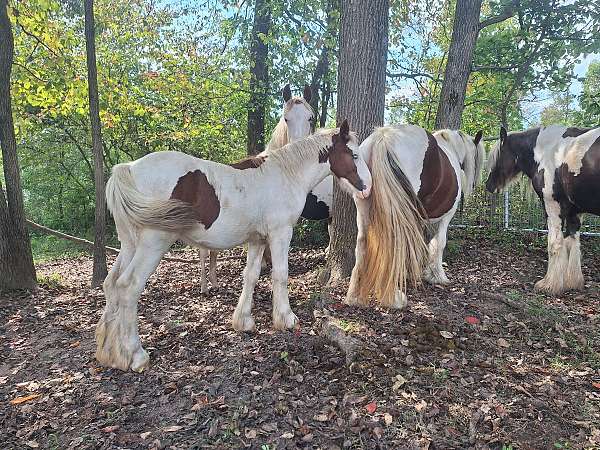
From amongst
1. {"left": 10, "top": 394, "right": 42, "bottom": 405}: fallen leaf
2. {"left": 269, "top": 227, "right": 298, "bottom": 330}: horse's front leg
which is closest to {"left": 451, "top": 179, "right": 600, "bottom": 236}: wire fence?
{"left": 269, "top": 227, "right": 298, "bottom": 330}: horse's front leg

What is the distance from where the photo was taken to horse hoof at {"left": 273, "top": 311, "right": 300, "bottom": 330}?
413 cm

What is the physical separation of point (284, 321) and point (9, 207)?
465 centimetres

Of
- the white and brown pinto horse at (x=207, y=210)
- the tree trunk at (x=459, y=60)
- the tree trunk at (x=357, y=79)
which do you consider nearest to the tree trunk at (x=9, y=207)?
the white and brown pinto horse at (x=207, y=210)

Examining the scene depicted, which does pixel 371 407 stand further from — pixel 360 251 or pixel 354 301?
pixel 360 251

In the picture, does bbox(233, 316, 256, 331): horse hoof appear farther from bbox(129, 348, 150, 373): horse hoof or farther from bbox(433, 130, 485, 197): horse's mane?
bbox(433, 130, 485, 197): horse's mane

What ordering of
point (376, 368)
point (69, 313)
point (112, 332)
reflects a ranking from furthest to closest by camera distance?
point (69, 313)
point (112, 332)
point (376, 368)

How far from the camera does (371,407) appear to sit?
9.29 ft

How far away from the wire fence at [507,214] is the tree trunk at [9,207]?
7.84m

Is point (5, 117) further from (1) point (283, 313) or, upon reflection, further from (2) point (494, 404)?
(2) point (494, 404)

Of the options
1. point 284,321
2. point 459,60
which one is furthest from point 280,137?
point 459,60

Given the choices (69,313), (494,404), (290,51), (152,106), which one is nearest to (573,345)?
(494,404)

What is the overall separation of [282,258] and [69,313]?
300 cm

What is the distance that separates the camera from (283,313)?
4.16 metres

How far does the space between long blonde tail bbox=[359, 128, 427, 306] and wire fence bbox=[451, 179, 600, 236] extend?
467 cm
